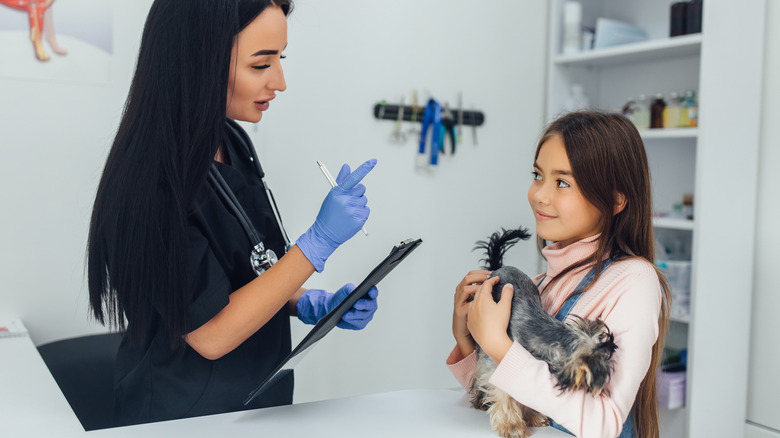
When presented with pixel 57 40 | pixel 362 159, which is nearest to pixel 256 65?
pixel 57 40

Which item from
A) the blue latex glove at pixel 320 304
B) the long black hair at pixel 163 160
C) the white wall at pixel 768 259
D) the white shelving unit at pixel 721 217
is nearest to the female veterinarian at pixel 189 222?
the long black hair at pixel 163 160

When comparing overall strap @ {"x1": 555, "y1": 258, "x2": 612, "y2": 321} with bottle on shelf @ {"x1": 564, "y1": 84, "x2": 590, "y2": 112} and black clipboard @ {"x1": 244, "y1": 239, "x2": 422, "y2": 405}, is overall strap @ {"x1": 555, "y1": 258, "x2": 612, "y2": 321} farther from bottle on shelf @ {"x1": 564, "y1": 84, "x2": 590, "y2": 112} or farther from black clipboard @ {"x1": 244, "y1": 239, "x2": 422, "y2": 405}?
bottle on shelf @ {"x1": 564, "y1": 84, "x2": 590, "y2": 112}

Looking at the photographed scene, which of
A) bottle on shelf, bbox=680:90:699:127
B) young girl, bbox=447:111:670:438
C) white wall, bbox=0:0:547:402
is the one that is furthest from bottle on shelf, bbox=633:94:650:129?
young girl, bbox=447:111:670:438

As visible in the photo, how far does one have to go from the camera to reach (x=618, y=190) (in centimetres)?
111

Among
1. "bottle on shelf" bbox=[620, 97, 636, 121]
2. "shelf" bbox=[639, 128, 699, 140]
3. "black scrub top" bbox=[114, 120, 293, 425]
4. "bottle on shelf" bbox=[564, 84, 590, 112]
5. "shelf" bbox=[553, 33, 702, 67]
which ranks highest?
"shelf" bbox=[553, 33, 702, 67]

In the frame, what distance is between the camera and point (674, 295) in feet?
7.16

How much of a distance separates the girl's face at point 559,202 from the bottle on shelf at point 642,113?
136 centimetres

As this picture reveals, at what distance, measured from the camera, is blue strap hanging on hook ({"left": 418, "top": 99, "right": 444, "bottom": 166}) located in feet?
7.67

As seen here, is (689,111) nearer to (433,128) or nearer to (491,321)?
(433,128)

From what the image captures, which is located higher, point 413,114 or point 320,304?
point 413,114

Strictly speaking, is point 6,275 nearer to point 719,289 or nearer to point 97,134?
point 97,134

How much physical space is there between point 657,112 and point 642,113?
0.19 ft

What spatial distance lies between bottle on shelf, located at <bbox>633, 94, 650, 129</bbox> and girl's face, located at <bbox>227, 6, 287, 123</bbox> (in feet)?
5.30

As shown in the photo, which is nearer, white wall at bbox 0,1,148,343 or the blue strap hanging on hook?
white wall at bbox 0,1,148,343
